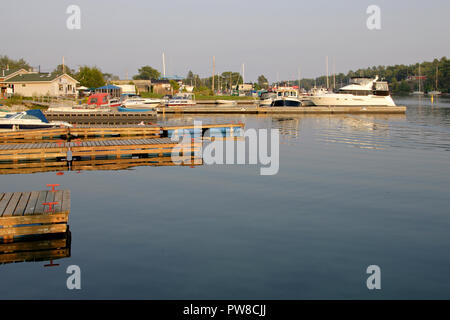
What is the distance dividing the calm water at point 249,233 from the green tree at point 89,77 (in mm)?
78950

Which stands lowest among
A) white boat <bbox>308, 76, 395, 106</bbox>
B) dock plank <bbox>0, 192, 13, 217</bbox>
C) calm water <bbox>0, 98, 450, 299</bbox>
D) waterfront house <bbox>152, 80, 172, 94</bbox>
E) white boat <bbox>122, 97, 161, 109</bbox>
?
calm water <bbox>0, 98, 450, 299</bbox>

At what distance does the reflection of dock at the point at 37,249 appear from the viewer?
1113cm

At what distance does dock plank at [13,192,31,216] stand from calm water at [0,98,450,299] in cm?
151

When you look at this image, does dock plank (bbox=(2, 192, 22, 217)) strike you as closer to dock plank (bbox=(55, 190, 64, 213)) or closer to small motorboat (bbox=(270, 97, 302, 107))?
dock plank (bbox=(55, 190, 64, 213))

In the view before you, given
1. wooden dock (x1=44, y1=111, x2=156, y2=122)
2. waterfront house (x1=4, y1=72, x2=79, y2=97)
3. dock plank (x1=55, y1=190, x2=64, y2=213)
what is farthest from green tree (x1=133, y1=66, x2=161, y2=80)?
dock plank (x1=55, y1=190, x2=64, y2=213)

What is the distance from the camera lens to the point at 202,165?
81.0 feet

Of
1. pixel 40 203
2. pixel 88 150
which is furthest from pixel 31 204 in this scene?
pixel 88 150

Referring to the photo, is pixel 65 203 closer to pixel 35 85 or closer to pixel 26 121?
pixel 26 121

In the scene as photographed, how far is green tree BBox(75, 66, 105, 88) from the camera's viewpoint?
96.8 meters

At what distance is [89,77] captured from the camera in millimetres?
97125

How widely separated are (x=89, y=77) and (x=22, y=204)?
89.4m

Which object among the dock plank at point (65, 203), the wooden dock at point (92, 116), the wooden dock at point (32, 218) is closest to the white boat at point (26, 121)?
the wooden dock at point (92, 116)

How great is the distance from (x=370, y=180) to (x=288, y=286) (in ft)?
39.6
